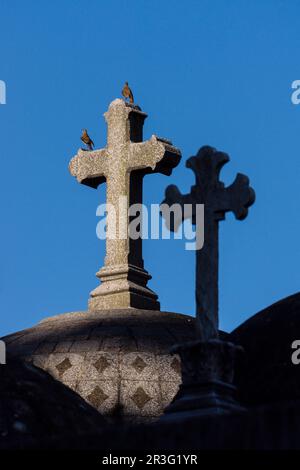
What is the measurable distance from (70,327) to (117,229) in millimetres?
2082

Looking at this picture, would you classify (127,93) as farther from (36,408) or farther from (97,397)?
(36,408)

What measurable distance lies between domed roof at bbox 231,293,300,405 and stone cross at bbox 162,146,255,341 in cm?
306

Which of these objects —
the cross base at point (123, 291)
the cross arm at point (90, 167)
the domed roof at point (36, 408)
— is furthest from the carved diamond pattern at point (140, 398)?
the cross arm at point (90, 167)

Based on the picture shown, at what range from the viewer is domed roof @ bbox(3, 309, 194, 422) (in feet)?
65.9

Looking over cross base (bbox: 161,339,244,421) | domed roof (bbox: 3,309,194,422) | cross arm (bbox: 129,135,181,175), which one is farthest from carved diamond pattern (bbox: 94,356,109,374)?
cross base (bbox: 161,339,244,421)

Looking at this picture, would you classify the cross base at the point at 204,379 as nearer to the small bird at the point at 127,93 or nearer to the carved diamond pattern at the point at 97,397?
the carved diamond pattern at the point at 97,397

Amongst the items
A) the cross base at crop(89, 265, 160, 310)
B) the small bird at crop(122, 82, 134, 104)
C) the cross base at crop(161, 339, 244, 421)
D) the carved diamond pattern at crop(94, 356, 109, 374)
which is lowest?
the cross base at crop(161, 339, 244, 421)

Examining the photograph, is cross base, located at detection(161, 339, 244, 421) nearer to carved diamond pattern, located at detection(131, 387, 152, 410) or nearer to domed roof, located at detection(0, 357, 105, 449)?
domed roof, located at detection(0, 357, 105, 449)

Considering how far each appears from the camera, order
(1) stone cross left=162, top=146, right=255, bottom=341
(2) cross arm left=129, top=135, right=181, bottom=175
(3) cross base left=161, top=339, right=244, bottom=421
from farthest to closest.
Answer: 1. (2) cross arm left=129, top=135, right=181, bottom=175
2. (1) stone cross left=162, top=146, right=255, bottom=341
3. (3) cross base left=161, top=339, right=244, bottom=421

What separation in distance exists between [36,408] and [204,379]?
3.13m

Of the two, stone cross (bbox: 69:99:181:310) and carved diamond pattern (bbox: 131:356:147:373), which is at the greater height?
stone cross (bbox: 69:99:181:310)

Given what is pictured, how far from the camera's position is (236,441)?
10.6 metres

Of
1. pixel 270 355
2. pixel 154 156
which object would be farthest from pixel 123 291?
pixel 270 355
